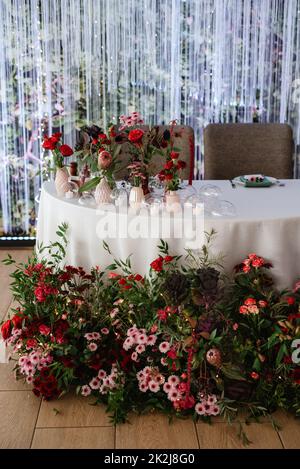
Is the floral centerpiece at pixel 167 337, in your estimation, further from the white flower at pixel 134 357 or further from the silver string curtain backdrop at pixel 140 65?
the silver string curtain backdrop at pixel 140 65

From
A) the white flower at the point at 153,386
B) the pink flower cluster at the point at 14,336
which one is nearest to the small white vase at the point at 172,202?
the white flower at the point at 153,386

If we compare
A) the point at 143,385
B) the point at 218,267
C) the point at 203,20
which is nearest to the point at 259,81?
the point at 203,20

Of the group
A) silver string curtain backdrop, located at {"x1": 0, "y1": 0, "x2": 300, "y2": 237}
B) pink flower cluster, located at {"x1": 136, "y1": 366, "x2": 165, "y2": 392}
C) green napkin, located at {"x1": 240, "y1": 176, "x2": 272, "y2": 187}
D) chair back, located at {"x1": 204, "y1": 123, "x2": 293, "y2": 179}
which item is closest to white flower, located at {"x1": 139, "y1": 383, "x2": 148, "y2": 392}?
pink flower cluster, located at {"x1": 136, "y1": 366, "x2": 165, "y2": 392}

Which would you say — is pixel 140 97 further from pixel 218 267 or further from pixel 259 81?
pixel 218 267

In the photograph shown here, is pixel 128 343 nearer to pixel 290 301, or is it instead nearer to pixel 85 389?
pixel 85 389

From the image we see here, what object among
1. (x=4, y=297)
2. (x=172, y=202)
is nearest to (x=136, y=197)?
(x=172, y=202)

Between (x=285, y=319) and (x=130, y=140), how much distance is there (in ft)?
2.94

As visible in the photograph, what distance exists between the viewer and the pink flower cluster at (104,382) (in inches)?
99.6

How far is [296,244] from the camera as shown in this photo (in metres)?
2.54

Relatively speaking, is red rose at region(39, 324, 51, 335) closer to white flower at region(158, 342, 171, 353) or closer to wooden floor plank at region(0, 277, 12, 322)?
white flower at region(158, 342, 171, 353)

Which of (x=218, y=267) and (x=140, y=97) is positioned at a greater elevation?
(x=140, y=97)

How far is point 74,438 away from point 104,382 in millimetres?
261

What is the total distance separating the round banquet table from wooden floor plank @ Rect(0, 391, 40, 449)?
1.87 feet

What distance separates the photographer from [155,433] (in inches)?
93.4
